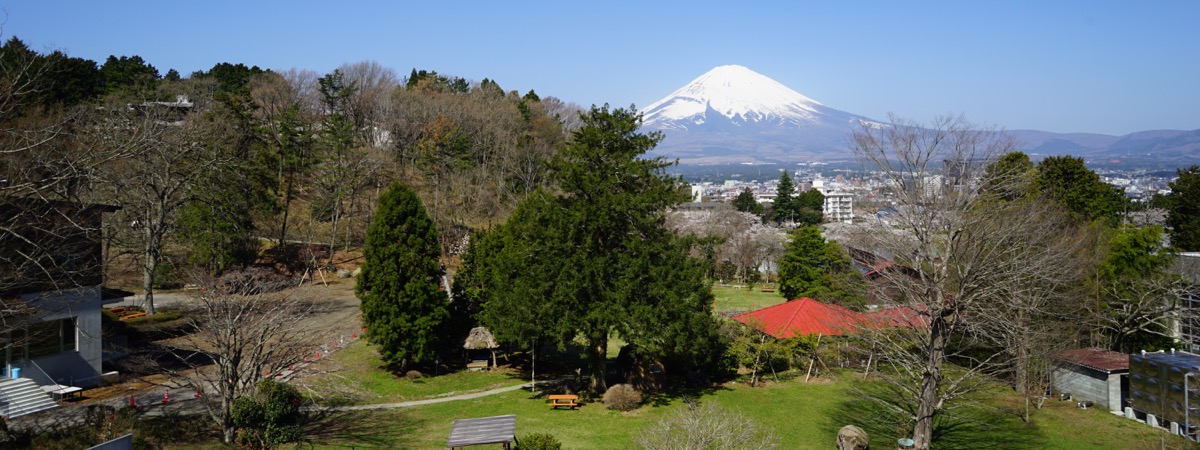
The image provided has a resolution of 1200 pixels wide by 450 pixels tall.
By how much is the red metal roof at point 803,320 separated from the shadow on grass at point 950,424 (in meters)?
2.72

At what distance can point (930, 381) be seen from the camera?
14.6 m

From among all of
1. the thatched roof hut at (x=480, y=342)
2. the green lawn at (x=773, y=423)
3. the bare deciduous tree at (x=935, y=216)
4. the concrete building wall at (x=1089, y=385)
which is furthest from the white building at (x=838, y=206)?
the bare deciduous tree at (x=935, y=216)

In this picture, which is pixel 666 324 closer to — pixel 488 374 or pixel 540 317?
pixel 540 317

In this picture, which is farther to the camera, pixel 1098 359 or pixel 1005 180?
pixel 1098 359

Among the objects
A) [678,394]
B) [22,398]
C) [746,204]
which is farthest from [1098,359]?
[746,204]

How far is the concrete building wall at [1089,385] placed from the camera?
19.2 m

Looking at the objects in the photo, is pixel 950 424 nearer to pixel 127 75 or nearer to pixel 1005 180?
pixel 1005 180

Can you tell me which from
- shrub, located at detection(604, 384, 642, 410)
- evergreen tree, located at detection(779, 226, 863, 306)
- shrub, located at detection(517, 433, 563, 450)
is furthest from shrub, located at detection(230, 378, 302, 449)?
evergreen tree, located at detection(779, 226, 863, 306)

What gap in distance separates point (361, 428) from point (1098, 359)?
1841 centimetres

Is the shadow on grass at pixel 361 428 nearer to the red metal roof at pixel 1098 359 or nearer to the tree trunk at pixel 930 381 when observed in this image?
the tree trunk at pixel 930 381

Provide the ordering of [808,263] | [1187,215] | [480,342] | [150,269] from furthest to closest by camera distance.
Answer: [1187,215] → [808,263] → [150,269] → [480,342]

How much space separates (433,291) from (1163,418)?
711 inches

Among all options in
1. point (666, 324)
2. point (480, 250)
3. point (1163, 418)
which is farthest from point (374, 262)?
point (1163, 418)

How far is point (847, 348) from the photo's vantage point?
22.5 m
